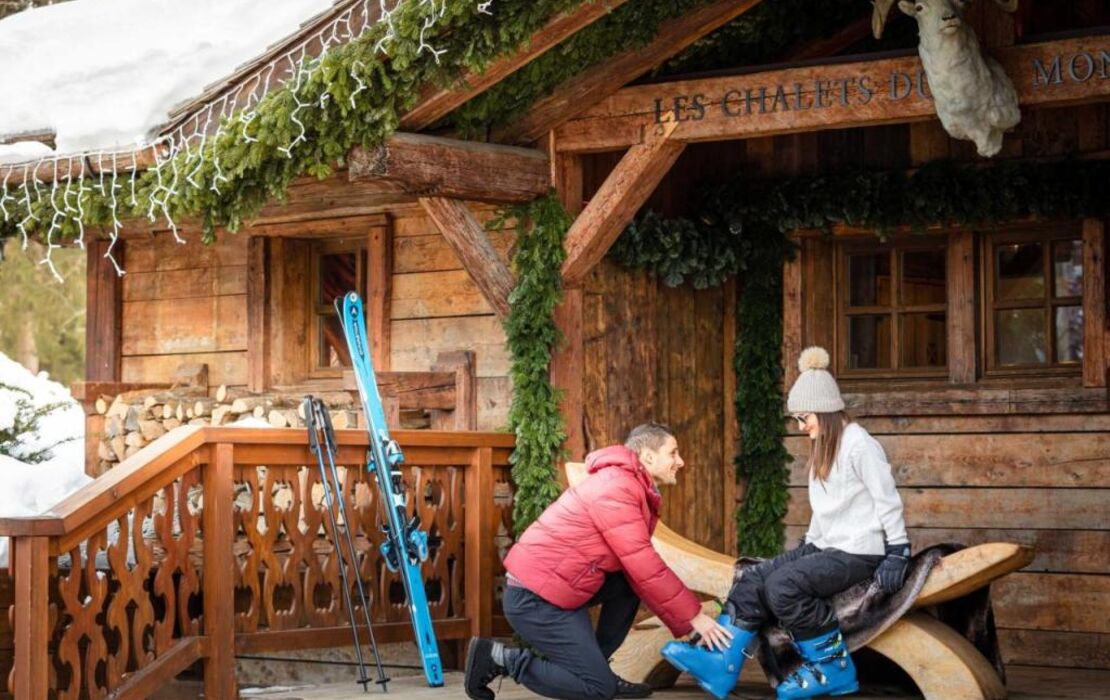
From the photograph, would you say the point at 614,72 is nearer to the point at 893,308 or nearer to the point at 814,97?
the point at 814,97

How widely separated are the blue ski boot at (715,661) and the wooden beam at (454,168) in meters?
2.50

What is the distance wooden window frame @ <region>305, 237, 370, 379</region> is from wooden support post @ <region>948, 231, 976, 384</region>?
349 centimetres

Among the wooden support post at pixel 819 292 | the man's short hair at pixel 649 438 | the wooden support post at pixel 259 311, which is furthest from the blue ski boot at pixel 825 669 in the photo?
the wooden support post at pixel 259 311

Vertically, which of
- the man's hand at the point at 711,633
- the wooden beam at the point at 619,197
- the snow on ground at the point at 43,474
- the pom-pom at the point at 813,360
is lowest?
the man's hand at the point at 711,633

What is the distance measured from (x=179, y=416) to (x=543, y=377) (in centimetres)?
263

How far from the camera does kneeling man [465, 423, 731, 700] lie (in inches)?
296

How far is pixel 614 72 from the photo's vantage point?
30.5 feet

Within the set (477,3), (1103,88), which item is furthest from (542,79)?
(1103,88)

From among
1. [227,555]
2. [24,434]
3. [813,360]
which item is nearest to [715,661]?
A: [813,360]

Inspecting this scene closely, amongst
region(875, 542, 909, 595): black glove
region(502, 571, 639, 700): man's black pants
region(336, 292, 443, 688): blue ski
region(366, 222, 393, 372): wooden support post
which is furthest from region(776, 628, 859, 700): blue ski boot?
region(366, 222, 393, 372): wooden support post

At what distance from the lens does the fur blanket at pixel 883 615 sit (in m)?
7.92

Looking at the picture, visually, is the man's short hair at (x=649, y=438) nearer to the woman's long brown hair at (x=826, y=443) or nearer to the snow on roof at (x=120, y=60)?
the woman's long brown hair at (x=826, y=443)

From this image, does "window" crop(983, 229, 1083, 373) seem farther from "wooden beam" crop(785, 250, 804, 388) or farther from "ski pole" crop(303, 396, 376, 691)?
"ski pole" crop(303, 396, 376, 691)

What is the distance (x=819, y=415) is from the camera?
8.02 m
